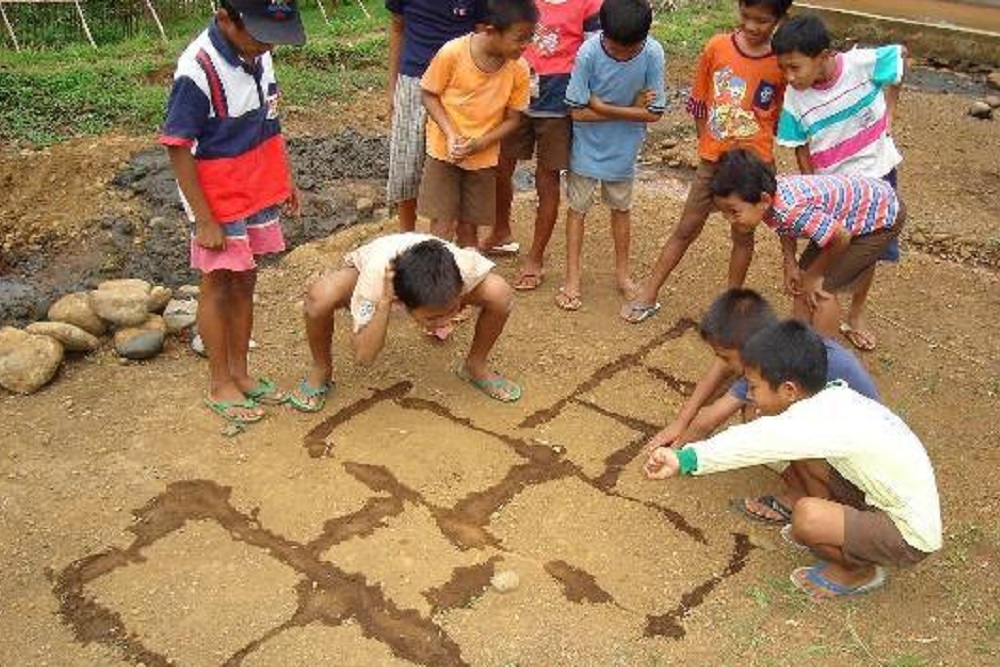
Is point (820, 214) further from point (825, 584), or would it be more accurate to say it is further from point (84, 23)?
point (84, 23)

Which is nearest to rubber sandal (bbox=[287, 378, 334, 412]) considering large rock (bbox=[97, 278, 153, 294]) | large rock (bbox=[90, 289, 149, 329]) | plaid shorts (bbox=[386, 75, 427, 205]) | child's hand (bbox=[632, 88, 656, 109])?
large rock (bbox=[90, 289, 149, 329])

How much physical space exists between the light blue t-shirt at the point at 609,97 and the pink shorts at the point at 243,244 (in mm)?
1411

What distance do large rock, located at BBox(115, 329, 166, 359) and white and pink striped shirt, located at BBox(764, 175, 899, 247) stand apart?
8.06ft

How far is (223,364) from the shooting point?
3771 mm

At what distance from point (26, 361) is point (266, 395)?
0.93 metres

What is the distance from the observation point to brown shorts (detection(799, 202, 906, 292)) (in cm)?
379

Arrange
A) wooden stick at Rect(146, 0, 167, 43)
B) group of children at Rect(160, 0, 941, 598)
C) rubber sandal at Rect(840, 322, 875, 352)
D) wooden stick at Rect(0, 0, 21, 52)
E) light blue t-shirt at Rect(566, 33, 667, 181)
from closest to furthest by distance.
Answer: group of children at Rect(160, 0, 941, 598)
light blue t-shirt at Rect(566, 33, 667, 181)
rubber sandal at Rect(840, 322, 875, 352)
wooden stick at Rect(0, 0, 21, 52)
wooden stick at Rect(146, 0, 167, 43)

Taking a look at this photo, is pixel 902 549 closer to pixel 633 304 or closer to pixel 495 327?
pixel 495 327

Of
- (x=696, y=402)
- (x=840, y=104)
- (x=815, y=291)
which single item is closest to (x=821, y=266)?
(x=815, y=291)

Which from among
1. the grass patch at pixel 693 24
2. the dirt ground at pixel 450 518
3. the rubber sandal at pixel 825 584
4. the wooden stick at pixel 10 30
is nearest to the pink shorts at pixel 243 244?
the dirt ground at pixel 450 518

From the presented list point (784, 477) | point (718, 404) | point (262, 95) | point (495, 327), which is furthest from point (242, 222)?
point (784, 477)

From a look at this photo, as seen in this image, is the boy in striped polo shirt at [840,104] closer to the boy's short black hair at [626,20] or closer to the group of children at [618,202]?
the group of children at [618,202]

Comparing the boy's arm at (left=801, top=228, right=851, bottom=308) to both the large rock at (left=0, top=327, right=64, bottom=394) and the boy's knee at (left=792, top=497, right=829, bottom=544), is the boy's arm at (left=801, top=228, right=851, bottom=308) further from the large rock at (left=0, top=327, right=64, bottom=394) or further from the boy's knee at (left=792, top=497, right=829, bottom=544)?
the large rock at (left=0, top=327, right=64, bottom=394)

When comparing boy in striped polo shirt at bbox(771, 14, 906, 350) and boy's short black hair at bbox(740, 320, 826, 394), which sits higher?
boy in striped polo shirt at bbox(771, 14, 906, 350)
